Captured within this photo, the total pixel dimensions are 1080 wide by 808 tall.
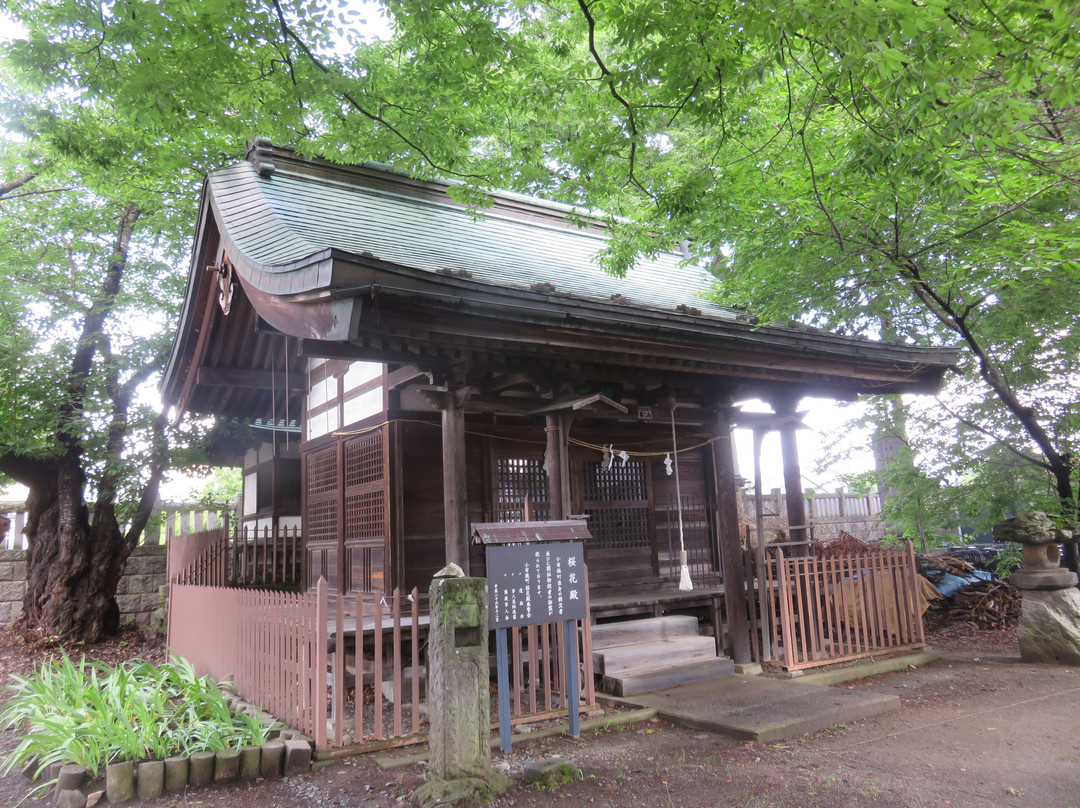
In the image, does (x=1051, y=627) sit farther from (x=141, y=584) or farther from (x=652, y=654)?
(x=141, y=584)

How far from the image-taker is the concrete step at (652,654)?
718 centimetres

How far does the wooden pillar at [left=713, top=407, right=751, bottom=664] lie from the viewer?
27.0 ft

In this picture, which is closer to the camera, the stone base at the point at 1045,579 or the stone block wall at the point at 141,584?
the stone base at the point at 1045,579

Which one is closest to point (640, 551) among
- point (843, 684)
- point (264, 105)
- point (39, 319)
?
point (843, 684)

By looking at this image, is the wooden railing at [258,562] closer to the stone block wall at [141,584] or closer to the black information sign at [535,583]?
the stone block wall at [141,584]

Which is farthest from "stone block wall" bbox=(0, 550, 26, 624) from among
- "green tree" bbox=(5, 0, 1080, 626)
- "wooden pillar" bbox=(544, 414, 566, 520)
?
"wooden pillar" bbox=(544, 414, 566, 520)

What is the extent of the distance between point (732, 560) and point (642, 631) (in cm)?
147

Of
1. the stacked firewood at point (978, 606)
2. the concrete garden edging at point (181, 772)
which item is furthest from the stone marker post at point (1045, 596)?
the concrete garden edging at point (181, 772)

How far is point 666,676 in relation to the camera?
7.17m

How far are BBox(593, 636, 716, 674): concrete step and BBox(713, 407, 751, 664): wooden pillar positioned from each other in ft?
1.52

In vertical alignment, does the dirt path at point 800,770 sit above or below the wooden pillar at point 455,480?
below

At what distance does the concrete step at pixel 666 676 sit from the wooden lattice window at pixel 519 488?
235 centimetres

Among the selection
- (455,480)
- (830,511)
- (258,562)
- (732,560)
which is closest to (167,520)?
(258,562)

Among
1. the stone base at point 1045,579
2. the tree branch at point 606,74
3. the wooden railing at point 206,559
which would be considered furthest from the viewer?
the wooden railing at point 206,559
